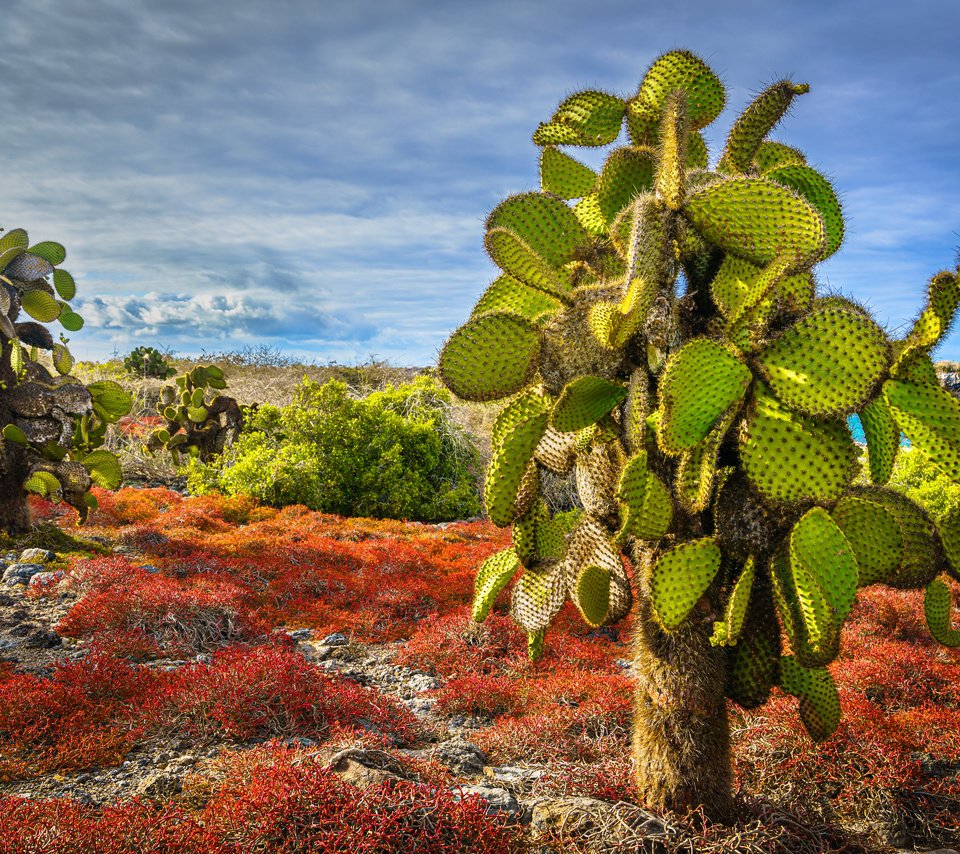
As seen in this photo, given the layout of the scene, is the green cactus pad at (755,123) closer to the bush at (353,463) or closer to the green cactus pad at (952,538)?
Result: the green cactus pad at (952,538)

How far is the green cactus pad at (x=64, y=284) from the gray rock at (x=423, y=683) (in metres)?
7.32

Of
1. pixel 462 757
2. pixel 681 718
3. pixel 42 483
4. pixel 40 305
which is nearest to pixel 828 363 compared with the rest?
pixel 681 718

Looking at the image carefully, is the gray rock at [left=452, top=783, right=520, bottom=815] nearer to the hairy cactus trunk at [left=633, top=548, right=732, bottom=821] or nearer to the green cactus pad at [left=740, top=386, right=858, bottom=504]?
the hairy cactus trunk at [left=633, top=548, right=732, bottom=821]

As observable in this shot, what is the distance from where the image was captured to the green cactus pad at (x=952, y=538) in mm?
2443

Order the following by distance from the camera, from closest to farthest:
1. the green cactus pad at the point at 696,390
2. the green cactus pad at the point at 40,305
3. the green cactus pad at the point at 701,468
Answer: the green cactus pad at the point at 696,390, the green cactus pad at the point at 701,468, the green cactus pad at the point at 40,305

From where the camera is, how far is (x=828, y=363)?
1.90 m

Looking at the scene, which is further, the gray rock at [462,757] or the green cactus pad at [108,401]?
the green cactus pad at [108,401]

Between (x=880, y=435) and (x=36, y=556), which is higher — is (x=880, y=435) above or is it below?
above

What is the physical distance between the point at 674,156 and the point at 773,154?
0.90m

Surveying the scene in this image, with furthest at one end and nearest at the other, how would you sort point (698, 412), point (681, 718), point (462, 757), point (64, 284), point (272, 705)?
point (64, 284)
point (272, 705)
point (462, 757)
point (681, 718)
point (698, 412)

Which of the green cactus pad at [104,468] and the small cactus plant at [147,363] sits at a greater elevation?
the small cactus plant at [147,363]

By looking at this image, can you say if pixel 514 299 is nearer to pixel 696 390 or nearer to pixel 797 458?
pixel 696 390

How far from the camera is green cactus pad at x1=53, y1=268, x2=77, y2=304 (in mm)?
9016

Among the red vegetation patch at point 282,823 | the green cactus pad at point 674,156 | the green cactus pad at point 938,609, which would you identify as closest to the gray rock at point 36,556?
the red vegetation patch at point 282,823
